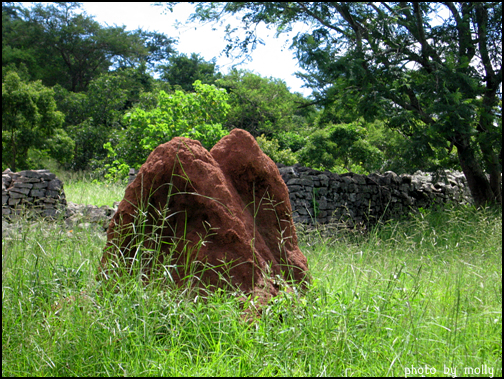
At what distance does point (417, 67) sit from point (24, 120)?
50.8ft

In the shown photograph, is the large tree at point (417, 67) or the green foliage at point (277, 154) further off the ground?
the large tree at point (417, 67)

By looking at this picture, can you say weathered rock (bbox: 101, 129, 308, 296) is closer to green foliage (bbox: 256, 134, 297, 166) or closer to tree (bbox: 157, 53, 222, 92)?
green foliage (bbox: 256, 134, 297, 166)

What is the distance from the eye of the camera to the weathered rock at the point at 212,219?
120 inches

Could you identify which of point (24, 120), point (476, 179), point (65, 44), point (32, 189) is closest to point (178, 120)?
point (32, 189)

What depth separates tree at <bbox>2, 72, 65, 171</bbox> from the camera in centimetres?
1627

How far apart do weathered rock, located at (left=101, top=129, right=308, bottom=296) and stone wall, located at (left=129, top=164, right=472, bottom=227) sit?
400cm

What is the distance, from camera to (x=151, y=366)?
2.32m

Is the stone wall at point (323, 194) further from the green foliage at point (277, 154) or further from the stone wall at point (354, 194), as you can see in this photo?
the green foliage at point (277, 154)

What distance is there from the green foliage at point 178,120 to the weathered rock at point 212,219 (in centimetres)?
917

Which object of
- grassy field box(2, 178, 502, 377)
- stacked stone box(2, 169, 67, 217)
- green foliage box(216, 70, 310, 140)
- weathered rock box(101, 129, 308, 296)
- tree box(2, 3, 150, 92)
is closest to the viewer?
grassy field box(2, 178, 502, 377)

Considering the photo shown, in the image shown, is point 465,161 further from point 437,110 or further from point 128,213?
point 128,213

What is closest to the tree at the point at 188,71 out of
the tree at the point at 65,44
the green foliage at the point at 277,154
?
the tree at the point at 65,44

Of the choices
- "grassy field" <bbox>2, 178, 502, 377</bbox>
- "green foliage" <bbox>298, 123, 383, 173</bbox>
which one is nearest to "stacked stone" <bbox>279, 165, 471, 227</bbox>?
"green foliage" <bbox>298, 123, 383, 173</bbox>

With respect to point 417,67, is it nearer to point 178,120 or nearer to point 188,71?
point 178,120
